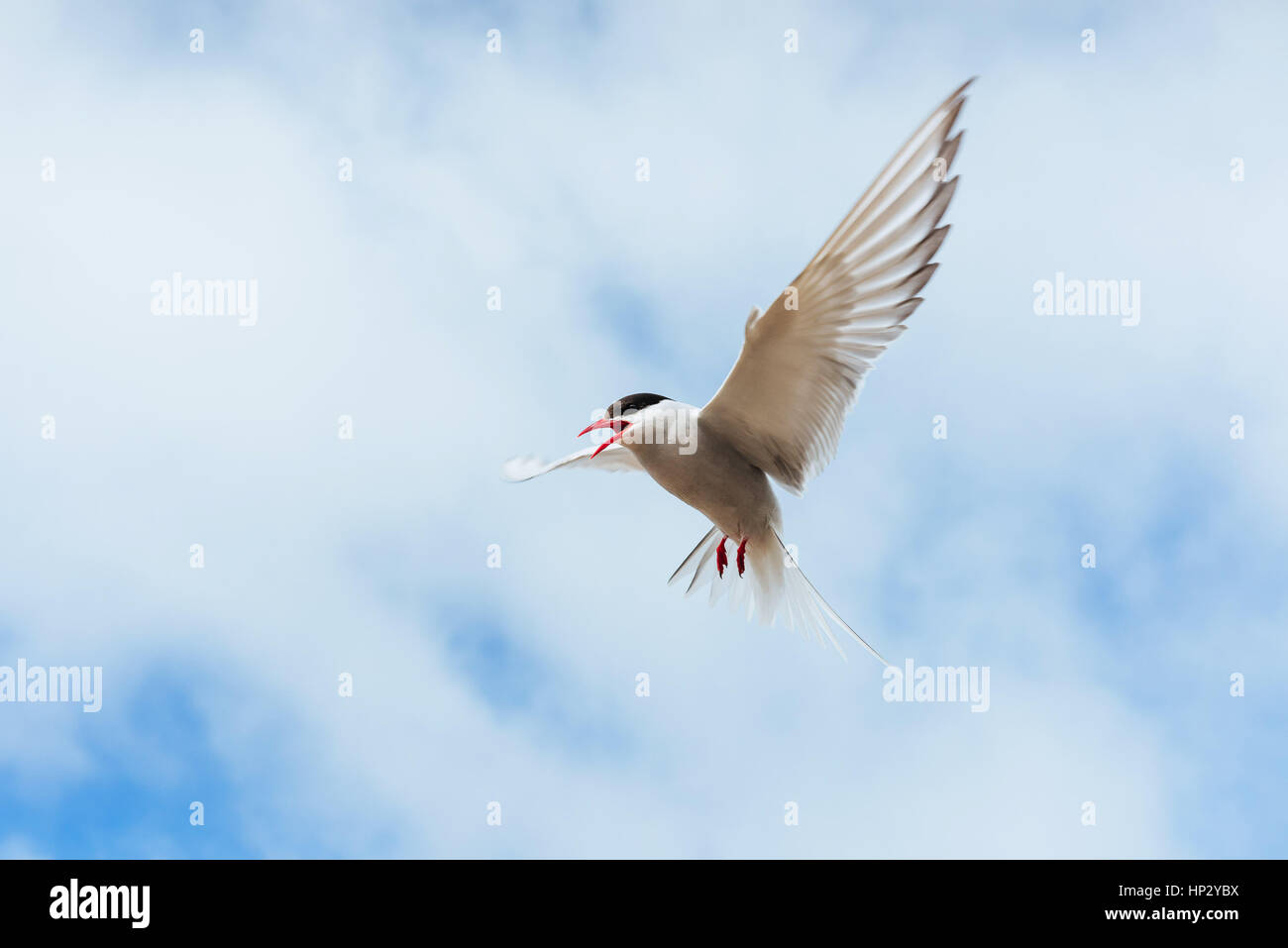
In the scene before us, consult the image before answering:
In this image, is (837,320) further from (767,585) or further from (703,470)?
(767,585)

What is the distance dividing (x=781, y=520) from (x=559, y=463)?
1.09m

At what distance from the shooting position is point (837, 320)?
4094mm

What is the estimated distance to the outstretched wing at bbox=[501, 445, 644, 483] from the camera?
5203 mm

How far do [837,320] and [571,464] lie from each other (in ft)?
5.72

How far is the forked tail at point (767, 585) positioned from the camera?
5000mm

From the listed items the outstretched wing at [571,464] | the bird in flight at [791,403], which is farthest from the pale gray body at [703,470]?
the outstretched wing at [571,464]

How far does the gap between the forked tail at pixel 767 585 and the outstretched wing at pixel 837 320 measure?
17.4 inches

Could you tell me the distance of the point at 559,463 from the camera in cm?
515

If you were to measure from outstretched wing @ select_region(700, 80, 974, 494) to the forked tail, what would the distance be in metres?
0.44

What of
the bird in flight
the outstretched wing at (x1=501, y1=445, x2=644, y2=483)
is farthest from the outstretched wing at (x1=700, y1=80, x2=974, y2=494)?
the outstretched wing at (x1=501, y1=445, x2=644, y2=483)

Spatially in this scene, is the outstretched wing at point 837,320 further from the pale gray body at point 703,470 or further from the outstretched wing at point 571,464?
the outstretched wing at point 571,464

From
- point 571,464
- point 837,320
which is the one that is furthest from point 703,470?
point 571,464
